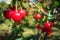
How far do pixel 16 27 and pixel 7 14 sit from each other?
1.73 meters

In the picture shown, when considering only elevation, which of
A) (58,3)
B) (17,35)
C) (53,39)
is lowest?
(53,39)

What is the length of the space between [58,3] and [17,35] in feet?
4.58

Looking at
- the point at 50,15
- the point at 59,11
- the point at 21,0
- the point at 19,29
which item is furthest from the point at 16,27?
the point at 21,0

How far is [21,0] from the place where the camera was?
4.42 feet

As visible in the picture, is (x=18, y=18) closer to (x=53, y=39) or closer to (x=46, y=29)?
(x=46, y=29)

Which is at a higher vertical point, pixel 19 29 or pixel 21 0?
pixel 21 0

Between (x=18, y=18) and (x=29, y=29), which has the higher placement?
(x=18, y=18)

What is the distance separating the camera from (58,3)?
1.68m

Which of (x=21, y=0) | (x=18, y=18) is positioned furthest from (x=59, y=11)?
(x=18, y=18)

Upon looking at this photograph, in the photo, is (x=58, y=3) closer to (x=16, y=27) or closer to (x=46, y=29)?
(x=46, y=29)

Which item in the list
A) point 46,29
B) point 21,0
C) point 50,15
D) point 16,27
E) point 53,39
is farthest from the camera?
point 53,39

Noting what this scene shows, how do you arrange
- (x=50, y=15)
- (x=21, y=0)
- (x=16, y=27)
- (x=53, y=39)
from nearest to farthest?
(x=21, y=0) → (x=50, y=15) → (x=16, y=27) → (x=53, y=39)

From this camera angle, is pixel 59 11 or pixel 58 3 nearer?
pixel 58 3

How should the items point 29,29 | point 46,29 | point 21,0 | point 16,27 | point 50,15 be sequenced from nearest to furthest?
point 21,0 < point 50,15 < point 46,29 < point 16,27 < point 29,29
